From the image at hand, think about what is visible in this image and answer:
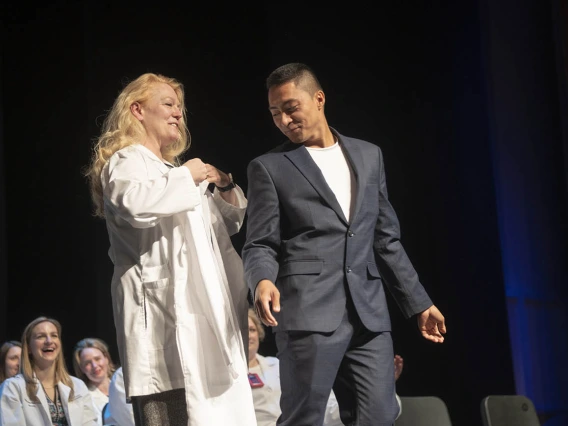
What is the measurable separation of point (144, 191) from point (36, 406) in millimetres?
3101

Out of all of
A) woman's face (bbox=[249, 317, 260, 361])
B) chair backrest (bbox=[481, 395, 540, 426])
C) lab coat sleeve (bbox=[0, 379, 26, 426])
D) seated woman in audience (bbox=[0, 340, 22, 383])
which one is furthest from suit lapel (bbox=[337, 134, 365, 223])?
seated woman in audience (bbox=[0, 340, 22, 383])

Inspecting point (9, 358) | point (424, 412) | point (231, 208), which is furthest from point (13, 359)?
point (231, 208)

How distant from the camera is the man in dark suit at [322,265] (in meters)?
2.03

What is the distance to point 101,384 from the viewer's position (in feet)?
18.3

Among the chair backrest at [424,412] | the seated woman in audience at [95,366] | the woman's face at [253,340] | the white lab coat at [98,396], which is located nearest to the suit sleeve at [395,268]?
the chair backrest at [424,412]

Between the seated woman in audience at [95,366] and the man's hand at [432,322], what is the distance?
3329 millimetres

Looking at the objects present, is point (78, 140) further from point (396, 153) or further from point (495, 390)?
point (495, 390)

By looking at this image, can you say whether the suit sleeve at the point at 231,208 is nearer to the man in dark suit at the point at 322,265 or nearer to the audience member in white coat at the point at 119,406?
the man in dark suit at the point at 322,265

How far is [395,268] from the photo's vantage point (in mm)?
2252

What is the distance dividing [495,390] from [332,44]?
88.7 inches

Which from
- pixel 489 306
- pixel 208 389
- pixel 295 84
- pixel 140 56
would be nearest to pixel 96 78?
pixel 140 56

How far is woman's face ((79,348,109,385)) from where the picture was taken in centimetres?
529

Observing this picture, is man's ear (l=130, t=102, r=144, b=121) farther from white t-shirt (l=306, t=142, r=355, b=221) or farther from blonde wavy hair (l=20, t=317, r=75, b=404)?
blonde wavy hair (l=20, t=317, r=75, b=404)

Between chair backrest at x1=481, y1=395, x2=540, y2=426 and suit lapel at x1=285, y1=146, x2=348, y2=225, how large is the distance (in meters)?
2.18
